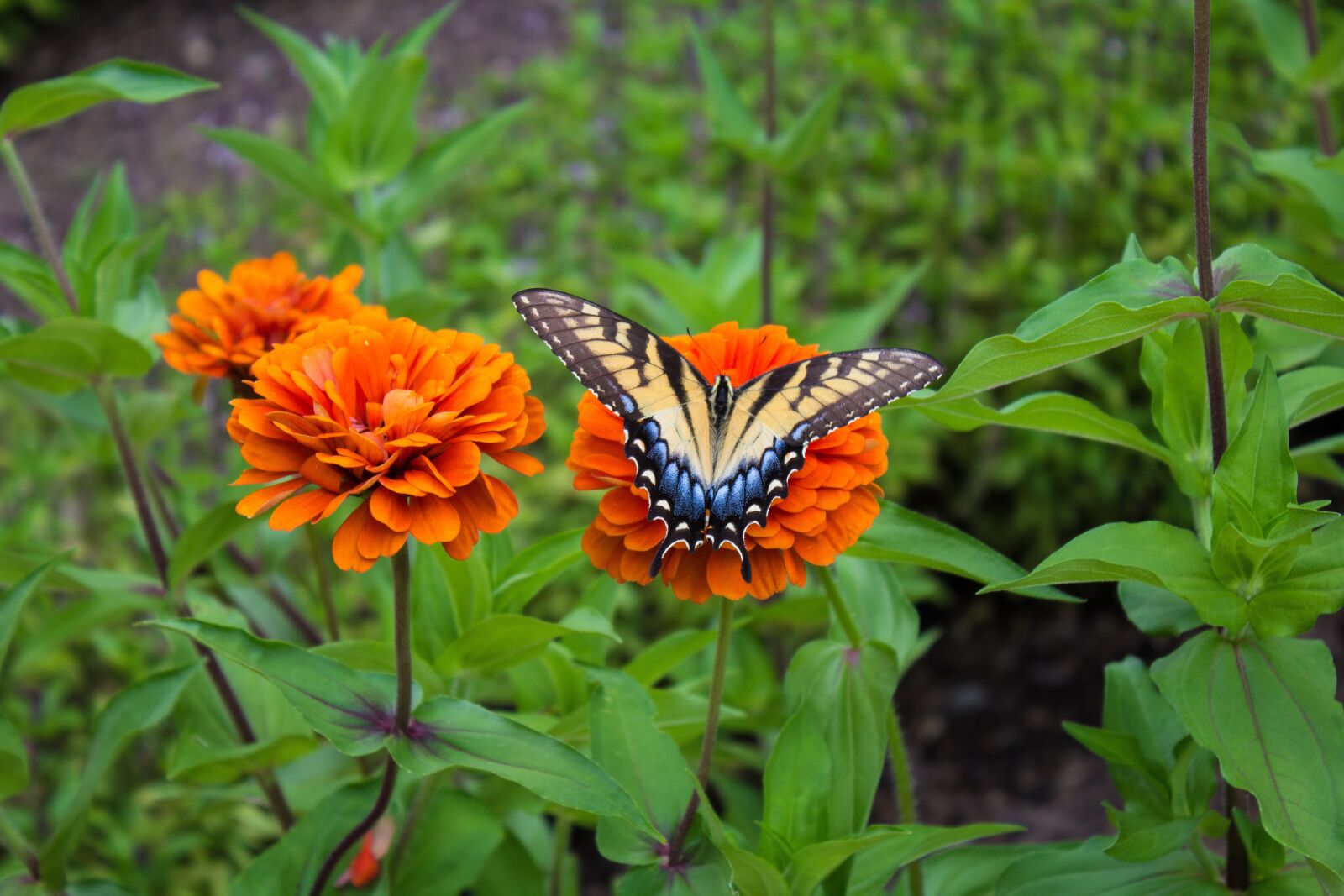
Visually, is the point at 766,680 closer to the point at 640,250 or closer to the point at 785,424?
the point at 785,424

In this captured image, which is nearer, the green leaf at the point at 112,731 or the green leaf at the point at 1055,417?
the green leaf at the point at 1055,417

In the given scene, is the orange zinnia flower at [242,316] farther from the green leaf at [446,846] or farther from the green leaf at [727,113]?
the green leaf at [727,113]

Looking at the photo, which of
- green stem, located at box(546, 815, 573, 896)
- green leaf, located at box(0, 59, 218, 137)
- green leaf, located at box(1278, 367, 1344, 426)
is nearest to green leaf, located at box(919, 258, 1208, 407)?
green leaf, located at box(1278, 367, 1344, 426)

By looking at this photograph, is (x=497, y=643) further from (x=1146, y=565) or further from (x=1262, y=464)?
(x=1262, y=464)

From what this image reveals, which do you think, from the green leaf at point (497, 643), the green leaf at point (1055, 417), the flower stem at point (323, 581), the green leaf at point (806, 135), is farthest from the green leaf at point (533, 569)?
the green leaf at point (806, 135)

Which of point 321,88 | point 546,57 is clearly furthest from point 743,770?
point 546,57

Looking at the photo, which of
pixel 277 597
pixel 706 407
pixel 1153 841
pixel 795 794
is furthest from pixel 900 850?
pixel 277 597
